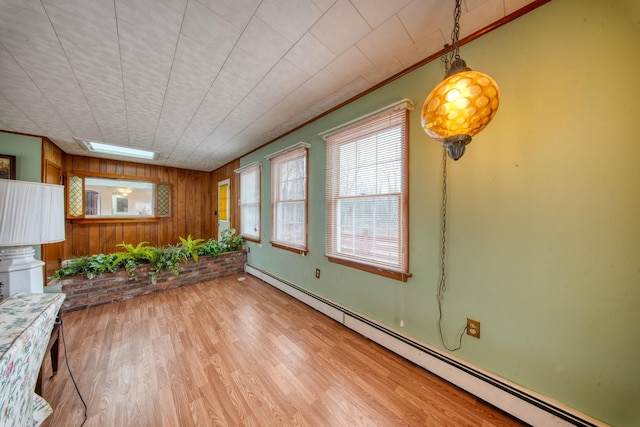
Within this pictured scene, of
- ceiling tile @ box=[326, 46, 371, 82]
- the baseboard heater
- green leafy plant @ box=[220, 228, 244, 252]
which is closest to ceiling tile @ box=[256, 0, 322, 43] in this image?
ceiling tile @ box=[326, 46, 371, 82]

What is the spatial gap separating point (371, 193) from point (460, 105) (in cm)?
116

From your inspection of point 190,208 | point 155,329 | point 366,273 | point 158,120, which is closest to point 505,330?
point 366,273

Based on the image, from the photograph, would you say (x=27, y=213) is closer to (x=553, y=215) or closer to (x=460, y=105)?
(x=460, y=105)

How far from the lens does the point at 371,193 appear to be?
2039 mm

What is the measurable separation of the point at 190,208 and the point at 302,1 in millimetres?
5708

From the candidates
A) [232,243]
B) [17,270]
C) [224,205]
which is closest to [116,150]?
[224,205]

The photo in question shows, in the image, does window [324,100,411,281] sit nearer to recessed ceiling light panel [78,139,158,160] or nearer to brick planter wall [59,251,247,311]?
brick planter wall [59,251,247,311]

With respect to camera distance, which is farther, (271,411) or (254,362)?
(254,362)

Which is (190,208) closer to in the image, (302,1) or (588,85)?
(302,1)

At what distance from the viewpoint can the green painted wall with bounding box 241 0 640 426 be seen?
1.03 metres

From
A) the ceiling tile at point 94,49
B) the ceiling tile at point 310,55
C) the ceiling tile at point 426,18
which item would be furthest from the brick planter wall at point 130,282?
the ceiling tile at point 426,18

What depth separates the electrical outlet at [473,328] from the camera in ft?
4.68

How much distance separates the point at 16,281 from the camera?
1.33m

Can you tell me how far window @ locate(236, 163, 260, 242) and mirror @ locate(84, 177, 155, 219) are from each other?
8.46ft
